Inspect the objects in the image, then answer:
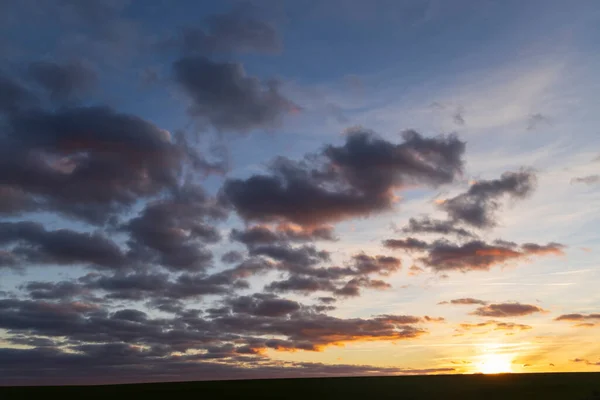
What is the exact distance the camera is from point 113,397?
130250 millimetres

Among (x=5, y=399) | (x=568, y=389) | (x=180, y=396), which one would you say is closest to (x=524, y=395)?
(x=568, y=389)

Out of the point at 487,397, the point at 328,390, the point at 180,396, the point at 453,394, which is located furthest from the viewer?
the point at 328,390

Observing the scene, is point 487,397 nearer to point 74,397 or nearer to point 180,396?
point 180,396

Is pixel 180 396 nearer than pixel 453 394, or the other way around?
pixel 453 394

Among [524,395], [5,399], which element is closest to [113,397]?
[5,399]

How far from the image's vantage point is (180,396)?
134 m

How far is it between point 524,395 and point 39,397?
108 meters

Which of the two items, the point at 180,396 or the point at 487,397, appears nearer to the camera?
the point at 487,397

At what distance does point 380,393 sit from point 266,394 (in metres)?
27.0

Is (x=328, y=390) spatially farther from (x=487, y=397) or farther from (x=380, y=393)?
(x=487, y=397)

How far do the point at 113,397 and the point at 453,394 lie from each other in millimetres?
75986

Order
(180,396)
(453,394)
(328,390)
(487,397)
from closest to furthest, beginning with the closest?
(487,397)
(453,394)
(180,396)
(328,390)

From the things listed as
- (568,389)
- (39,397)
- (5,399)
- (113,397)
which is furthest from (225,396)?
(568,389)

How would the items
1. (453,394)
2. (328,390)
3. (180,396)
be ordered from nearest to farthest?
(453,394) < (180,396) < (328,390)
